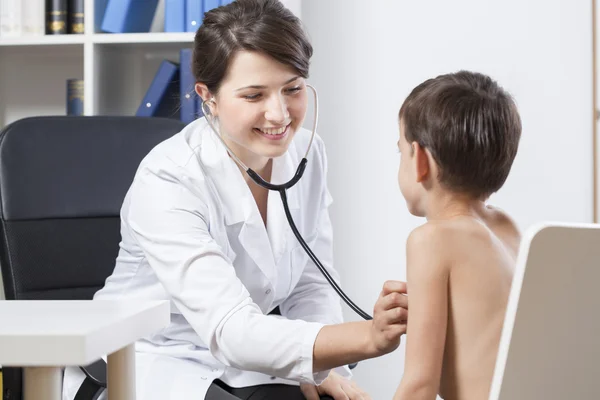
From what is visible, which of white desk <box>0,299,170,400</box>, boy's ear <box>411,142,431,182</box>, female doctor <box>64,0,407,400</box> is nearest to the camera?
white desk <box>0,299,170,400</box>

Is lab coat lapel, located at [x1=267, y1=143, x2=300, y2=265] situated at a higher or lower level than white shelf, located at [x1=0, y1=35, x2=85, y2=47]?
lower

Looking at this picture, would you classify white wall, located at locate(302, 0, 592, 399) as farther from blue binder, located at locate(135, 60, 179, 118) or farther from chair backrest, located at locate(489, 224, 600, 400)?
chair backrest, located at locate(489, 224, 600, 400)

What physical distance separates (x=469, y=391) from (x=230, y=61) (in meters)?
0.71

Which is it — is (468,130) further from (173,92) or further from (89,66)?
(89,66)

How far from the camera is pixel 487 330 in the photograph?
92cm

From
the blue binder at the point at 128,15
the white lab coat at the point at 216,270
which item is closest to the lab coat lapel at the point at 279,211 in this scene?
the white lab coat at the point at 216,270

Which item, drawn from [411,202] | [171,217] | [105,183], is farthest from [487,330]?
[105,183]

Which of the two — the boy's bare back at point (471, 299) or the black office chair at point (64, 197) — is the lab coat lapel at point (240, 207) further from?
the boy's bare back at point (471, 299)

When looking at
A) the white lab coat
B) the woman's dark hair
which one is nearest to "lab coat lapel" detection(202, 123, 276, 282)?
the white lab coat

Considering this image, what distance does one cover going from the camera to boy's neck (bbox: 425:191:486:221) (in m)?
1.03

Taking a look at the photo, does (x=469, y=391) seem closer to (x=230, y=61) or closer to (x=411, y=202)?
(x=411, y=202)

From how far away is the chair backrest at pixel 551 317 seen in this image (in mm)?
688

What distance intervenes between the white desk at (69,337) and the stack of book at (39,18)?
4.95ft

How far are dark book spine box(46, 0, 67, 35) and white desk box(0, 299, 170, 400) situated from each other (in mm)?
1507
